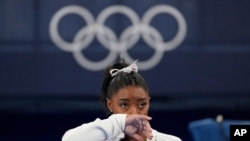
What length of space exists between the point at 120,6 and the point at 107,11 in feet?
0.32

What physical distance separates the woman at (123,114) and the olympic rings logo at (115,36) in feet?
7.27

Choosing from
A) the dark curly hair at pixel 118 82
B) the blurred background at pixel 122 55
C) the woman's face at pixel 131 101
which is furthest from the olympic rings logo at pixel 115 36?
the woman's face at pixel 131 101

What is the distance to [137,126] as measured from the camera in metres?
2.23

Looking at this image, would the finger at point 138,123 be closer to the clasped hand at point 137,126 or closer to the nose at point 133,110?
the clasped hand at point 137,126

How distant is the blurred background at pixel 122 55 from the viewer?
15.9 ft

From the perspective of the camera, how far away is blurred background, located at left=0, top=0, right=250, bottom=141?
15.9 ft

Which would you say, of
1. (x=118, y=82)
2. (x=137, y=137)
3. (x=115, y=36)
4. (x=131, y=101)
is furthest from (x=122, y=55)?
(x=137, y=137)

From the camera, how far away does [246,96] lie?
484 cm

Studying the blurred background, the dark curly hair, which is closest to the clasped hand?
the dark curly hair

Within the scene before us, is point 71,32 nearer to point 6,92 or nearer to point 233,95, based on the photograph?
point 6,92

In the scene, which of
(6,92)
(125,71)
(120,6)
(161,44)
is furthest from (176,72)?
(125,71)

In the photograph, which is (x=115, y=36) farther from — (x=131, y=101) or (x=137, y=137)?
(x=137, y=137)

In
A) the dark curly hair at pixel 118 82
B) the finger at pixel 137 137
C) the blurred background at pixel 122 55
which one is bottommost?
the finger at pixel 137 137

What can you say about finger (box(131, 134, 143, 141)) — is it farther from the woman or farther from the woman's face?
the woman's face
